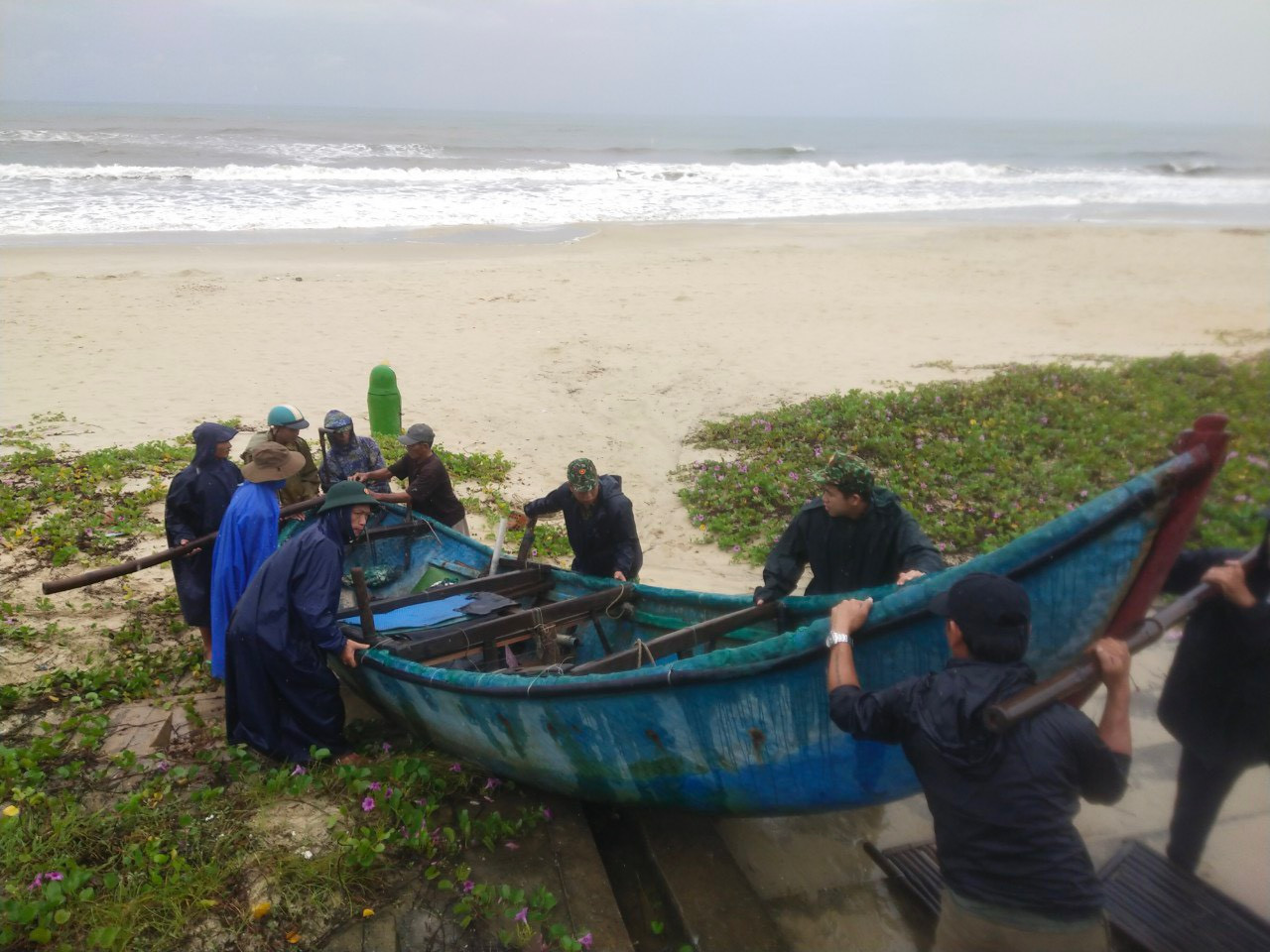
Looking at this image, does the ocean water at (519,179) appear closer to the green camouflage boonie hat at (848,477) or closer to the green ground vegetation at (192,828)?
the green ground vegetation at (192,828)

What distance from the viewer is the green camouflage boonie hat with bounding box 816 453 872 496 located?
418 cm

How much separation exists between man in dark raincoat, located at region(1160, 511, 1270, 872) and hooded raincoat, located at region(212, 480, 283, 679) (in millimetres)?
4349

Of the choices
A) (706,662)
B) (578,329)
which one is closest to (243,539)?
(706,662)

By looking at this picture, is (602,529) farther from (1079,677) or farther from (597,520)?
(1079,677)

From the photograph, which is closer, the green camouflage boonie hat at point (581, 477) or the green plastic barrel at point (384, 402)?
the green camouflage boonie hat at point (581, 477)

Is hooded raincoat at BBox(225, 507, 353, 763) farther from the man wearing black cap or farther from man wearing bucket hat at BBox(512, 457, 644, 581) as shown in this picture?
the man wearing black cap

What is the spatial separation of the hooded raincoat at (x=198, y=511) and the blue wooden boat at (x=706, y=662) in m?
1.11

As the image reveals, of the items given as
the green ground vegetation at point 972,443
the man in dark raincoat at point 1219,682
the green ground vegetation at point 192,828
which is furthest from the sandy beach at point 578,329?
the man in dark raincoat at point 1219,682

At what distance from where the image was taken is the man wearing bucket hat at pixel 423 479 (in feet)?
20.5

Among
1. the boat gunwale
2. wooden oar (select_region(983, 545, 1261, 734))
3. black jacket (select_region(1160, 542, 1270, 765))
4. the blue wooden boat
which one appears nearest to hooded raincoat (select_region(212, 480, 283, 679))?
the blue wooden boat

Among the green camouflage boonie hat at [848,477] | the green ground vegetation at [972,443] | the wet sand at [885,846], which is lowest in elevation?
the wet sand at [885,846]

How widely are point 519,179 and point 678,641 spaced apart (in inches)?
1324

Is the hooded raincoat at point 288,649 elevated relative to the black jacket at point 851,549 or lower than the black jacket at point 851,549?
lower

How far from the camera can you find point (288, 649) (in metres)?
4.47
